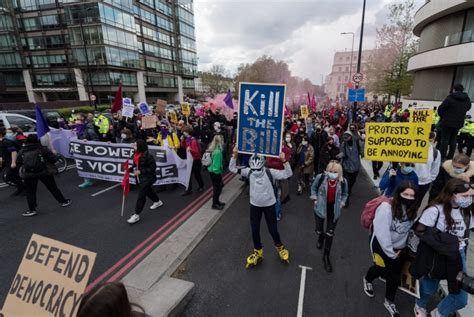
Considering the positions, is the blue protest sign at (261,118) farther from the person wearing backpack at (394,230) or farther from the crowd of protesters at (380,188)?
the person wearing backpack at (394,230)

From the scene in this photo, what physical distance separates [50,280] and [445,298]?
13.4 feet

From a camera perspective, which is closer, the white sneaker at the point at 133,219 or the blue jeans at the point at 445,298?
the blue jeans at the point at 445,298

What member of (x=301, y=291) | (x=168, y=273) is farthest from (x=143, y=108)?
(x=301, y=291)

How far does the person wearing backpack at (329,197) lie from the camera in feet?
12.8

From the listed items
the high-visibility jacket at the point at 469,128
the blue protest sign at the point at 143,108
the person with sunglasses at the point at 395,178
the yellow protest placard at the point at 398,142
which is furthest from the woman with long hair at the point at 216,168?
the high-visibility jacket at the point at 469,128

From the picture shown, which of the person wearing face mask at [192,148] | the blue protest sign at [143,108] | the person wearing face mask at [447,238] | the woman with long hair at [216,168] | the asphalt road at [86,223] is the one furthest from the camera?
the blue protest sign at [143,108]

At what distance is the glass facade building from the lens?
1470 inches

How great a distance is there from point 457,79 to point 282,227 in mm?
23864

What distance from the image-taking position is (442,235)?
8.05 feet

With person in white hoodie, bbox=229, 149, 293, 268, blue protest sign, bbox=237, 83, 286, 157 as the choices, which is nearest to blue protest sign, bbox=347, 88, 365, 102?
blue protest sign, bbox=237, 83, 286, 157

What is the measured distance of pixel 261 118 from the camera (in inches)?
156

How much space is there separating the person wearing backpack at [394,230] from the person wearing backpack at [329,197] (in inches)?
36.2

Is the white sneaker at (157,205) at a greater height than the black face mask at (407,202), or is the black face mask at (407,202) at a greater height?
the black face mask at (407,202)

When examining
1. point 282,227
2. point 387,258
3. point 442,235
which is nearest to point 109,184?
point 282,227
